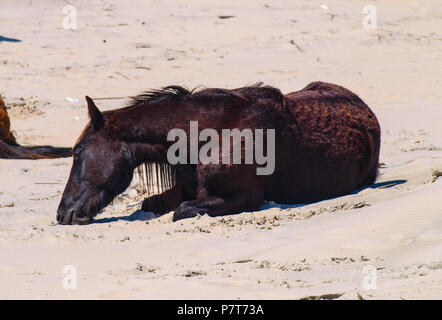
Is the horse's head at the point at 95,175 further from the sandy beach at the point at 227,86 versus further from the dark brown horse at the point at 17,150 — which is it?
the dark brown horse at the point at 17,150

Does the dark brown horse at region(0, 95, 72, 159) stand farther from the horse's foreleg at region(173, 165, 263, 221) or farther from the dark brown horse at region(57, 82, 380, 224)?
the horse's foreleg at region(173, 165, 263, 221)

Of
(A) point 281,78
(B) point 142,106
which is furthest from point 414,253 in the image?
(A) point 281,78

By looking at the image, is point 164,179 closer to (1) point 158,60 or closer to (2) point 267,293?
(2) point 267,293

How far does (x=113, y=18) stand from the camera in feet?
55.4

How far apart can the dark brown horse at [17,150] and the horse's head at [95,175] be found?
298cm

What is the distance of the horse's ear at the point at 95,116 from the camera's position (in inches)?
274

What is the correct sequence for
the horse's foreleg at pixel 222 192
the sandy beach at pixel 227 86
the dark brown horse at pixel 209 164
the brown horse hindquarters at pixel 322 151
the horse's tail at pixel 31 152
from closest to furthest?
the sandy beach at pixel 227 86
the horse's foreleg at pixel 222 192
the dark brown horse at pixel 209 164
the brown horse hindquarters at pixel 322 151
the horse's tail at pixel 31 152

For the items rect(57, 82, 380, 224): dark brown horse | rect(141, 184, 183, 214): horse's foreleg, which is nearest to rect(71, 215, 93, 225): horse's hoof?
rect(57, 82, 380, 224): dark brown horse

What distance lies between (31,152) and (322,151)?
4.08m

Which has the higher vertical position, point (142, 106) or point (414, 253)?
point (142, 106)

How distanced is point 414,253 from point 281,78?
9.04 metres

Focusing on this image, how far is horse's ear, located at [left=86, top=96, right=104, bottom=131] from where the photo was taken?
274 inches

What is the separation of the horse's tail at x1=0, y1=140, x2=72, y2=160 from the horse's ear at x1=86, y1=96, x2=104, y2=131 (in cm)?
302

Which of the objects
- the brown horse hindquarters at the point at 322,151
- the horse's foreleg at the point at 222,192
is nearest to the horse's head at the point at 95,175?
the horse's foreleg at the point at 222,192
